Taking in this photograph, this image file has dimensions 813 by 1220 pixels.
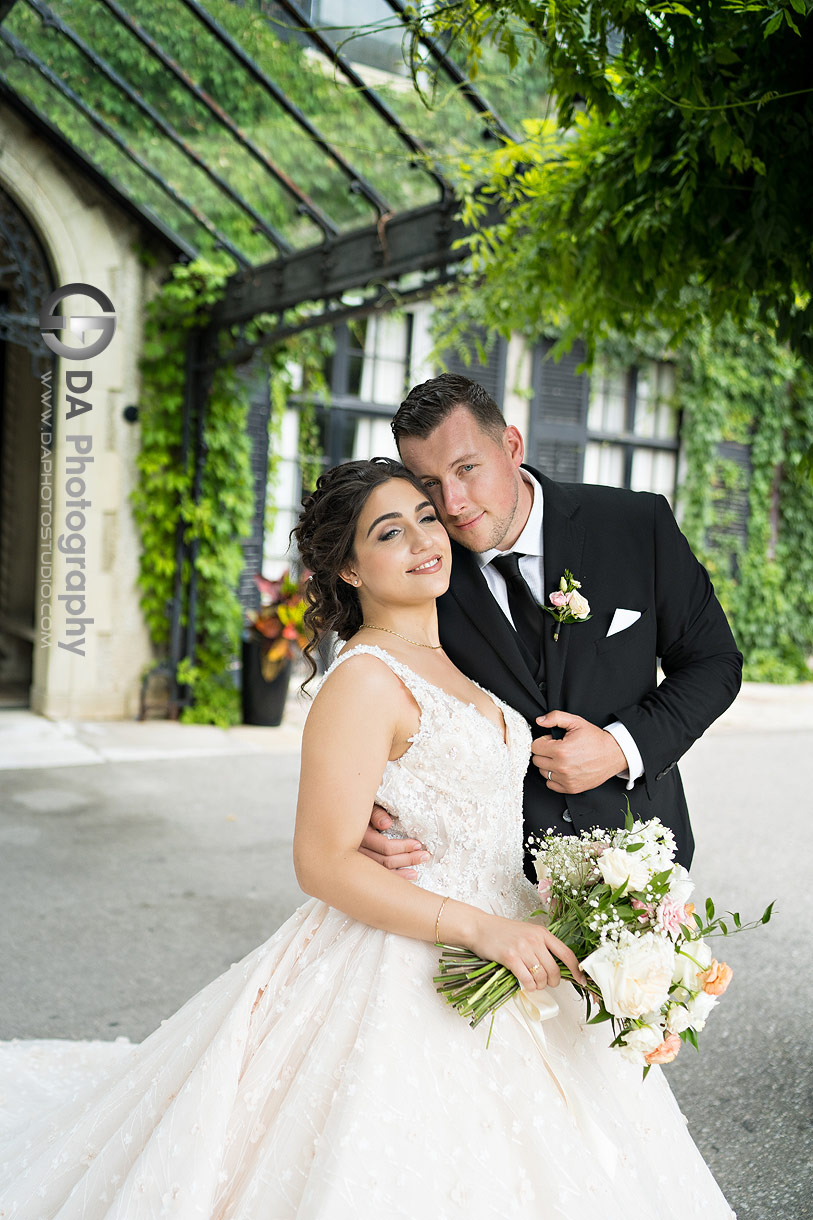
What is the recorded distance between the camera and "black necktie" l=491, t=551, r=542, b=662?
2297mm

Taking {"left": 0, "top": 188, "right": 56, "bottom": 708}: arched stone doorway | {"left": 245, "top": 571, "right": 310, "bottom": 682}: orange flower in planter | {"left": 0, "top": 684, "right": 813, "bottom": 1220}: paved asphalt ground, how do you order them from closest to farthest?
{"left": 0, "top": 684, "right": 813, "bottom": 1220}: paved asphalt ground, {"left": 245, "top": 571, "right": 310, "bottom": 682}: orange flower in planter, {"left": 0, "top": 188, "right": 56, "bottom": 708}: arched stone doorway

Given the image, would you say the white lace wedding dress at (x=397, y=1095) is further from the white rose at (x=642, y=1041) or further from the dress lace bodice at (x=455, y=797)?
the white rose at (x=642, y=1041)

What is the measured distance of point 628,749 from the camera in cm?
218

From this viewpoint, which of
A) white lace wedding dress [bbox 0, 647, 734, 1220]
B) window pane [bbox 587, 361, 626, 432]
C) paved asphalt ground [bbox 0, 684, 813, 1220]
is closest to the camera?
white lace wedding dress [bbox 0, 647, 734, 1220]

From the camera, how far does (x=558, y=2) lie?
94.8 inches

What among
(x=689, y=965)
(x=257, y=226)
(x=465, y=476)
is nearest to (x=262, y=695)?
(x=257, y=226)

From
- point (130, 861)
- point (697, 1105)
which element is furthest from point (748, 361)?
point (697, 1105)

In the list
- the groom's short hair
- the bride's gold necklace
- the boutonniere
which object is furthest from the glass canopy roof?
the bride's gold necklace

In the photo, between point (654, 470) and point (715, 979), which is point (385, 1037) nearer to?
point (715, 979)

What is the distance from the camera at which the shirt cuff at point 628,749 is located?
2172 millimetres

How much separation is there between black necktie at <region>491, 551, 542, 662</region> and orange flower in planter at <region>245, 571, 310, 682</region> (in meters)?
5.51

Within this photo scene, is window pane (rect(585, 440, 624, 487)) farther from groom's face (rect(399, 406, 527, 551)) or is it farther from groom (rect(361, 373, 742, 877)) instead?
groom's face (rect(399, 406, 527, 551))

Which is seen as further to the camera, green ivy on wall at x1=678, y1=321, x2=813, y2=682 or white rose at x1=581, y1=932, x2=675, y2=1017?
green ivy on wall at x1=678, y1=321, x2=813, y2=682

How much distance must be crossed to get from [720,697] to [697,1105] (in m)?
1.57
